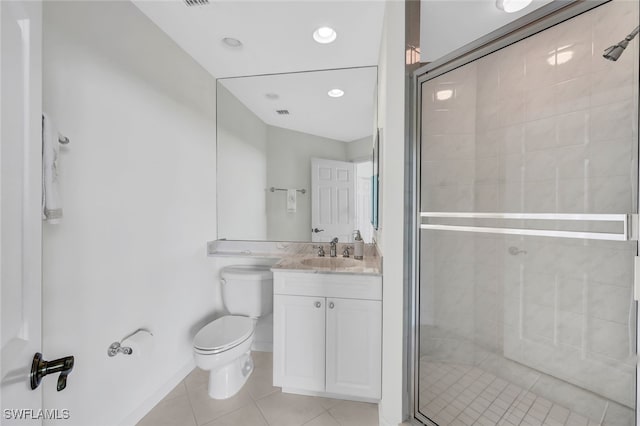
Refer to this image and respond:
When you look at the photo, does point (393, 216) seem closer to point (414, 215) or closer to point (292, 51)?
point (414, 215)

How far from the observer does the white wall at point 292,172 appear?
246 cm

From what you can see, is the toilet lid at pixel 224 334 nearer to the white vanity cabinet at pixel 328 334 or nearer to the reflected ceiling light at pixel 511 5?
the white vanity cabinet at pixel 328 334

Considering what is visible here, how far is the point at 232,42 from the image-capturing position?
1.96m

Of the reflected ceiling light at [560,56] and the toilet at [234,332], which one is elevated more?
the reflected ceiling light at [560,56]

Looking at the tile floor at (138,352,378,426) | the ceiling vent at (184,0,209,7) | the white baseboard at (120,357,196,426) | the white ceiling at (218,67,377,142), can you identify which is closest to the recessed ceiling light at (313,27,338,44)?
the white ceiling at (218,67,377,142)

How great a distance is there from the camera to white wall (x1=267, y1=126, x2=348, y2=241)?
2459 mm

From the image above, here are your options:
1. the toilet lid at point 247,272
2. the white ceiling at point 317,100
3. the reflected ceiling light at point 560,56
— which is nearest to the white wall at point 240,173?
the white ceiling at point 317,100

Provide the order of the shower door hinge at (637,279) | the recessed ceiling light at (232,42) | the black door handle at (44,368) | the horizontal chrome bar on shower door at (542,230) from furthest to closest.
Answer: the recessed ceiling light at (232,42) → the horizontal chrome bar on shower door at (542,230) → the shower door hinge at (637,279) → the black door handle at (44,368)

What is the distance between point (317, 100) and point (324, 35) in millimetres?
640

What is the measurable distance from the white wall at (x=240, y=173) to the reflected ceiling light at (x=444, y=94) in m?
1.58

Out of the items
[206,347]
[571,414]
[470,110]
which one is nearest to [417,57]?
[470,110]

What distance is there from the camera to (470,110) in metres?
1.47

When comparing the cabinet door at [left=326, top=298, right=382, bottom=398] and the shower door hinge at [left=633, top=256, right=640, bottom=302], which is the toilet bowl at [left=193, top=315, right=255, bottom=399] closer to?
the cabinet door at [left=326, top=298, right=382, bottom=398]

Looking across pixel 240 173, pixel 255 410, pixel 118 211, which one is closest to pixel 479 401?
pixel 255 410
